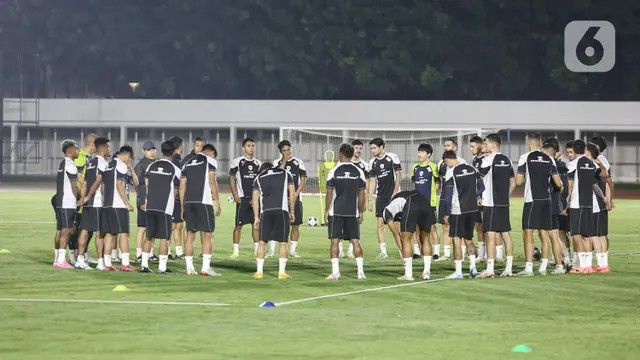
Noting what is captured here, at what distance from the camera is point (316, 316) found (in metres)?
15.7

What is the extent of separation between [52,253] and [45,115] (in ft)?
164

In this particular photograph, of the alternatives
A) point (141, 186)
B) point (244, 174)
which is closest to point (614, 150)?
point (244, 174)

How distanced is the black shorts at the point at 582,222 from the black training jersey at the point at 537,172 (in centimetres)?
86

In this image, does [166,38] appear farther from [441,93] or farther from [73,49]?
[441,93]

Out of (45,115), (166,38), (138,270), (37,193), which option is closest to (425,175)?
(138,270)

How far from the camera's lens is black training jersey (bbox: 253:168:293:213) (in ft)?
67.7

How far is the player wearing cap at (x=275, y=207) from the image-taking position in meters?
20.6

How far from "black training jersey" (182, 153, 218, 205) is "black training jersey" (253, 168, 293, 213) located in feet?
2.81

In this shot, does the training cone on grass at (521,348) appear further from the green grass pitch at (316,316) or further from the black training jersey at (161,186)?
the black training jersey at (161,186)

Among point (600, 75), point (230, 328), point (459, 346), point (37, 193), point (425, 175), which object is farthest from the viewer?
point (600, 75)

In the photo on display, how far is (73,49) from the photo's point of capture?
3282 inches

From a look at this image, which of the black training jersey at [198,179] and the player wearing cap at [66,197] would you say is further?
the player wearing cap at [66,197]

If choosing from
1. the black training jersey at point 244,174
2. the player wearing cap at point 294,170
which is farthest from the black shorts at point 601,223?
the black training jersey at point 244,174

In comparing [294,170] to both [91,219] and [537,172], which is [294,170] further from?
[537,172]
